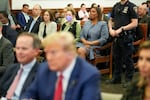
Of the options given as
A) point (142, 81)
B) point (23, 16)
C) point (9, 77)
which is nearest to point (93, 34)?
point (9, 77)

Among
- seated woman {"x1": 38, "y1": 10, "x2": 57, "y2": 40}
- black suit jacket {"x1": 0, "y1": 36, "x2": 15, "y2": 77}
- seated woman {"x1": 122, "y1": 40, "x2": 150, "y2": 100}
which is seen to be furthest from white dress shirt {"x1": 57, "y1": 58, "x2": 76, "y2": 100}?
seated woman {"x1": 38, "y1": 10, "x2": 57, "y2": 40}

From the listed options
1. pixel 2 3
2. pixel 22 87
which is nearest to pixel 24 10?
pixel 2 3

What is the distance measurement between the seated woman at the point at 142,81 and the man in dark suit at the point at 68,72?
272mm

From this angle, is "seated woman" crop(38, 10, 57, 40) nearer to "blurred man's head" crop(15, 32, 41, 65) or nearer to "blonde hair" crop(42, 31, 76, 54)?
"blurred man's head" crop(15, 32, 41, 65)

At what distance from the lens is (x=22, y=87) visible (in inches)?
104

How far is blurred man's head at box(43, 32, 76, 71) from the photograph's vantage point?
2123 millimetres

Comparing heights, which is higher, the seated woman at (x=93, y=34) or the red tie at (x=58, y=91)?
the red tie at (x=58, y=91)

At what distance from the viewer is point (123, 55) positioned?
544 centimetres

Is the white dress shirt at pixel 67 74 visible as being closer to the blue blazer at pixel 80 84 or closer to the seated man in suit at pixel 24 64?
the blue blazer at pixel 80 84

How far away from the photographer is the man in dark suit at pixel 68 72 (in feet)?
6.91

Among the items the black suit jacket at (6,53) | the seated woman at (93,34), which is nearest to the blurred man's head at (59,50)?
the black suit jacket at (6,53)

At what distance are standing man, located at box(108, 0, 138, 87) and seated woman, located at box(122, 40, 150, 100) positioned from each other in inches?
118

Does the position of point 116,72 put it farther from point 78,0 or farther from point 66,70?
point 78,0

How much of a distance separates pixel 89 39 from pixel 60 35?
11.1 ft
